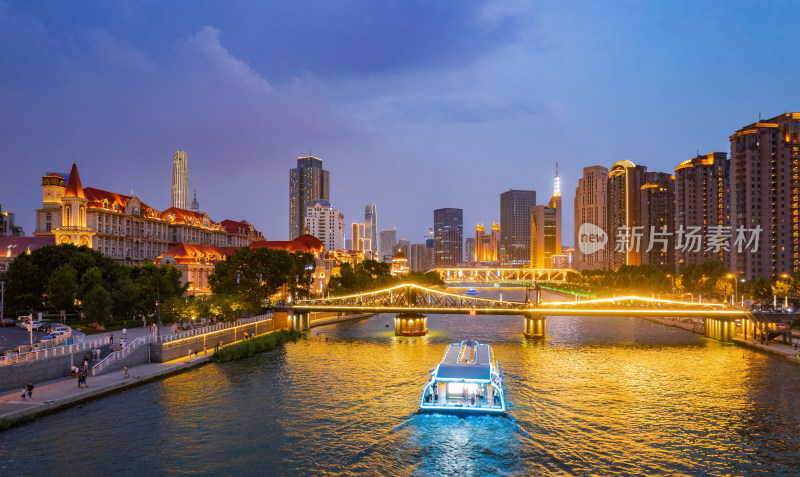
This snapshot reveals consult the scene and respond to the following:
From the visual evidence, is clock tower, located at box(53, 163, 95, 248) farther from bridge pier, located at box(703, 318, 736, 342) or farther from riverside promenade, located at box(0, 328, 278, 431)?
bridge pier, located at box(703, 318, 736, 342)

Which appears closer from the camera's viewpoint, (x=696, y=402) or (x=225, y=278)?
(x=696, y=402)

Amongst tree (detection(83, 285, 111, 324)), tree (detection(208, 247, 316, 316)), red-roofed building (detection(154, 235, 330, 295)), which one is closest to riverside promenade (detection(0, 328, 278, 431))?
tree (detection(83, 285, 111, 324))

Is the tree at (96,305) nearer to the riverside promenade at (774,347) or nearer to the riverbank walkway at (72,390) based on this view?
the riverbank walkway at (72,390)

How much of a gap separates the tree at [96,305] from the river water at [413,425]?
22.3 metres

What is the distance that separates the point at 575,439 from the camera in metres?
40.9

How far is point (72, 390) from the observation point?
156ft

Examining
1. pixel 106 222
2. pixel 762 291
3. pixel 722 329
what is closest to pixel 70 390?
pixel 722 329

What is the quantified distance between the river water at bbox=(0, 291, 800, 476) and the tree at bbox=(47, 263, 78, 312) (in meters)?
31.7

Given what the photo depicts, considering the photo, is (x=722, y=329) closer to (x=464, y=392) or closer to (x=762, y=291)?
(x=762, y=291)

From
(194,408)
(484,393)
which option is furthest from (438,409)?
(194,408)

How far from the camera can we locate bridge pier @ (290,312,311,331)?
344ft

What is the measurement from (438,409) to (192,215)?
156902 millimetres

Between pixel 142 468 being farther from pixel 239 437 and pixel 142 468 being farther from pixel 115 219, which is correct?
pixel 115 219

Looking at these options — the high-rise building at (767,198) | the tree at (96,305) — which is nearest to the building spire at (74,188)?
the tree at (96,305)
